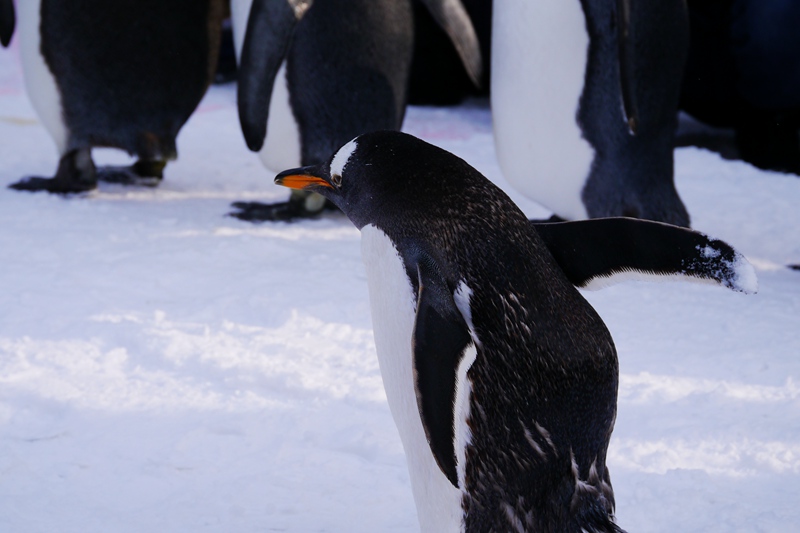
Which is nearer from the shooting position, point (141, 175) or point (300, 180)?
point (300, 180)

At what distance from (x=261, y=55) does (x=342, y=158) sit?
1207 millimetres

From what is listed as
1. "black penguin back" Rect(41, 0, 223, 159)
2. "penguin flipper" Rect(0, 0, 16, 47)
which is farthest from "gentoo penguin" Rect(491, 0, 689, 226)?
"penguin flipper" Rect(0, 0, 16, 47)

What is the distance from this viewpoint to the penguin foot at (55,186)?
8.96ft

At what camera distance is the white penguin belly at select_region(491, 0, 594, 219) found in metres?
2.21

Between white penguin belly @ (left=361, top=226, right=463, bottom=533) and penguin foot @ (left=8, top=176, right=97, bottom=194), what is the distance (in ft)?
6.13

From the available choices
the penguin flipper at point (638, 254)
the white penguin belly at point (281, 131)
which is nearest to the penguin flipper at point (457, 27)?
the white penguin belly at point (281, 131)

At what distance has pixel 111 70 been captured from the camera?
2646 millimetres

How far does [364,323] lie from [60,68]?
1.29m

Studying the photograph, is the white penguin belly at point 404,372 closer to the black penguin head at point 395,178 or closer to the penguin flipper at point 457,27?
the black penguin head at point 395,178

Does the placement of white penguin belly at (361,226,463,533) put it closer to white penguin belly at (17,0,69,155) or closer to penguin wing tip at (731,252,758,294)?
penguin wing tip at (731,252,758,294)

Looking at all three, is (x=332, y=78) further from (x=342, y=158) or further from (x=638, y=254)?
(x=638, y=254)

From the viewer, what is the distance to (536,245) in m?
1.05

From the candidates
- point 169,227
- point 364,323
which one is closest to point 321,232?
point 169,227

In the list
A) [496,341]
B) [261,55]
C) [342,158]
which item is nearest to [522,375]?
[496,341]
